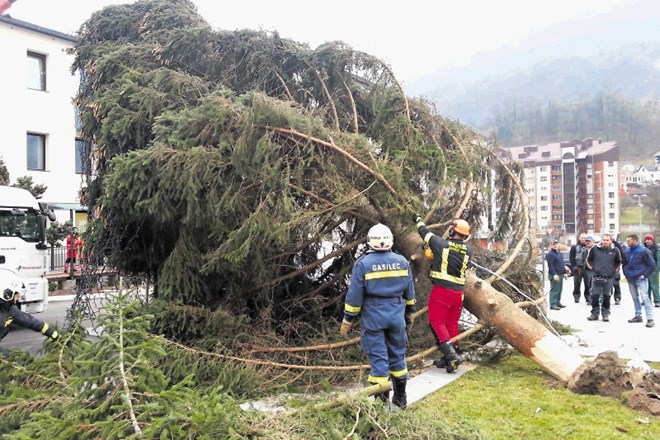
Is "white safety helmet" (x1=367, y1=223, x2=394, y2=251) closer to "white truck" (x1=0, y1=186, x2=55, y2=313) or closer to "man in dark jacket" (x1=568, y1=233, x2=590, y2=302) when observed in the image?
"white truck" (x1=0, y1=186, x2=55, y2=313)

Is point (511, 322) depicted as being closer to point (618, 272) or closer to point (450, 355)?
point (450, 355)

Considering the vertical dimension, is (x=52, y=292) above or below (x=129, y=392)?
below

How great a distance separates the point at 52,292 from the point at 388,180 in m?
14.0

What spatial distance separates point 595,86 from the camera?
192125mm

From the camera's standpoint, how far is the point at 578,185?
7456 centimetres

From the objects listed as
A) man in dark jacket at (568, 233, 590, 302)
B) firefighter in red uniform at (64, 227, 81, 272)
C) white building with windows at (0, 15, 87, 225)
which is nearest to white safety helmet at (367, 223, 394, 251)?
man in dark jacket at (568, 233, 590, 302)

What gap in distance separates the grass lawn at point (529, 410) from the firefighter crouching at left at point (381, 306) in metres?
0.42

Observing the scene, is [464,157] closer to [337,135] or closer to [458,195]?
[458,195]

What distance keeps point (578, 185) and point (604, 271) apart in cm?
7217

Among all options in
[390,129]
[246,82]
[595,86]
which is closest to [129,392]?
[390,129]

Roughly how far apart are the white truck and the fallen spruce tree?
2.66 metres

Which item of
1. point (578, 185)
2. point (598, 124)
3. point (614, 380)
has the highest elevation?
point (598, 124)

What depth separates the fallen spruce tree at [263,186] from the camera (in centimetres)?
559

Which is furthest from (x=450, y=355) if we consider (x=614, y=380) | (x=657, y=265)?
(x=657, y=265)
